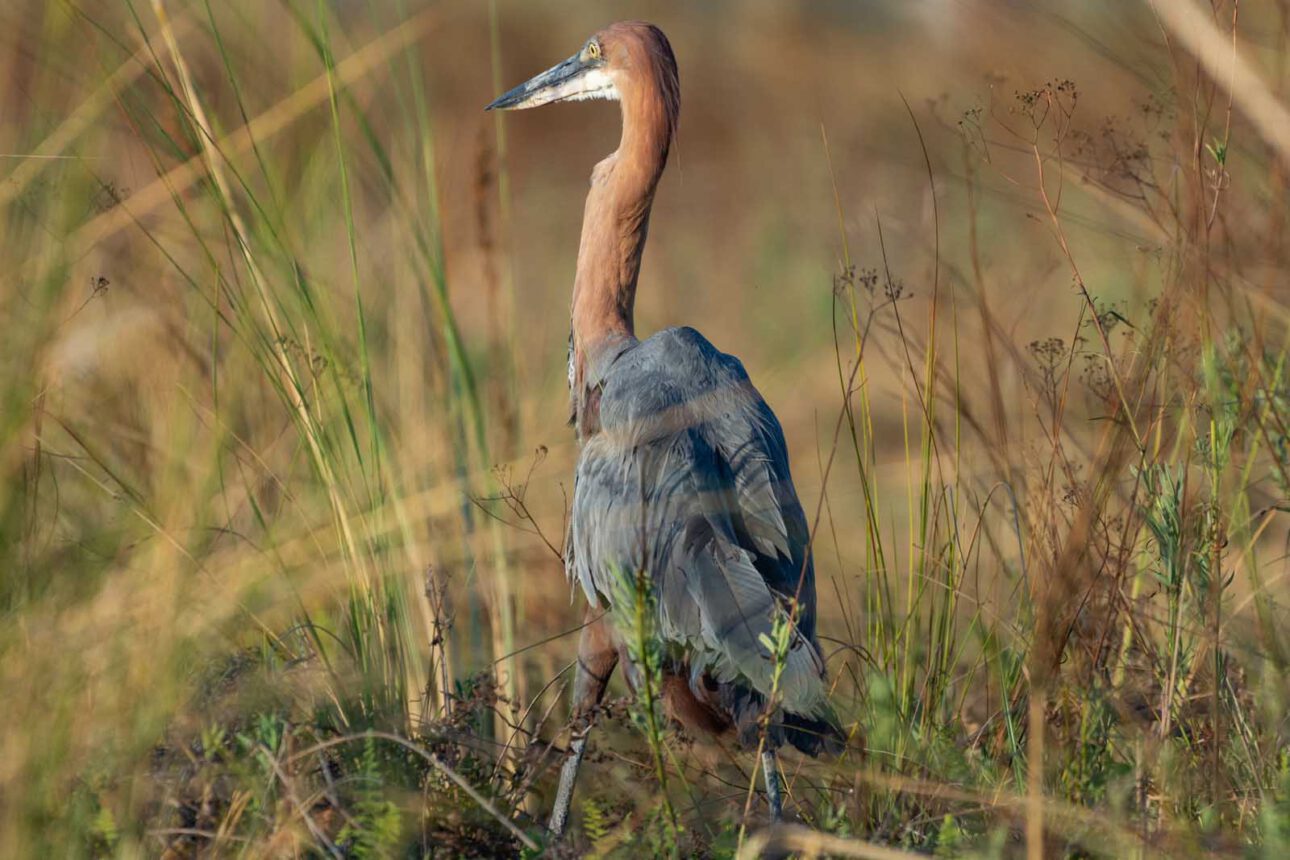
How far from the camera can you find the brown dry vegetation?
2268mm

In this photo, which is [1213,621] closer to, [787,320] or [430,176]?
[430,176]

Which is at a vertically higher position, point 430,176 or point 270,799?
point 430,176

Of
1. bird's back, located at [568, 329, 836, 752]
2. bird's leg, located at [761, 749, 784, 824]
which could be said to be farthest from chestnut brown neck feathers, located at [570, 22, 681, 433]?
bird's leg, located at [761, 749, 784, 824]

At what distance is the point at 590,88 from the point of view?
4.11 metres

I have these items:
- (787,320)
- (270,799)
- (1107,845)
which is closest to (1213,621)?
(1107,845)

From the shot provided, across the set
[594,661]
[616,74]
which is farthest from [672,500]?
[616,74]

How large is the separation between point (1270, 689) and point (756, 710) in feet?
3.19

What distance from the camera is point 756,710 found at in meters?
Result: 2.93

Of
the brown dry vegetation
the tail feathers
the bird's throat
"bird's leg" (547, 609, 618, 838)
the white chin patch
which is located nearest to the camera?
the brown dry vegetation

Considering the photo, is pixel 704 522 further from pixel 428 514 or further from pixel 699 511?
pixel 428 514

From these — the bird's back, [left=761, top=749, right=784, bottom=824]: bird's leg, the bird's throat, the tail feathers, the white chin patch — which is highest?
the white chin patch

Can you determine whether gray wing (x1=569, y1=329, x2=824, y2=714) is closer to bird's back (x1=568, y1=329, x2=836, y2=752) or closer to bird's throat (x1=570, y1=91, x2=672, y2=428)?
bird's back (x1=568, y1=329, x2=836, y2=752)

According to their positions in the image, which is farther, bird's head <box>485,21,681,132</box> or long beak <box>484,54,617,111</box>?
long beak <box>484,54,617,111</box>

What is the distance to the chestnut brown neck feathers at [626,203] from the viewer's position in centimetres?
389
